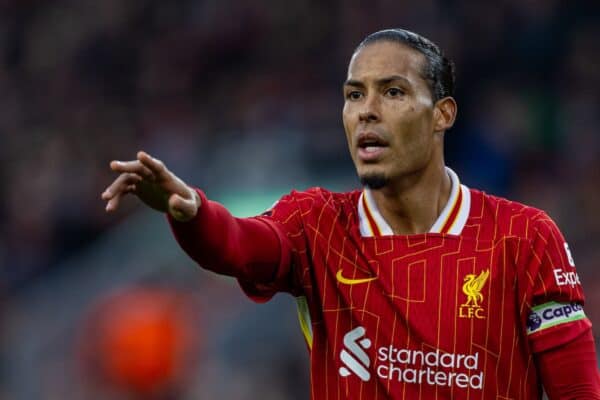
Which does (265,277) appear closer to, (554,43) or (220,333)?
(220,333)

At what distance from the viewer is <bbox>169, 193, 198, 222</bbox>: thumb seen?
3.07 metres

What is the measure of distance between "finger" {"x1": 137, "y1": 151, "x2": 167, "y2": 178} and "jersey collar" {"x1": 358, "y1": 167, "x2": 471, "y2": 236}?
0.98 m

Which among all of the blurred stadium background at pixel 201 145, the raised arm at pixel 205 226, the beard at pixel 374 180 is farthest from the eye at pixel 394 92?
the blurred stadium background at pixel 201 145

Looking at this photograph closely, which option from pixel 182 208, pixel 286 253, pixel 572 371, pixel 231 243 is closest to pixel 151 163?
pixel 182 208

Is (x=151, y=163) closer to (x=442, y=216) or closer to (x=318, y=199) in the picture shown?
(x=318, y=199)

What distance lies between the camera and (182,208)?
3.11 m

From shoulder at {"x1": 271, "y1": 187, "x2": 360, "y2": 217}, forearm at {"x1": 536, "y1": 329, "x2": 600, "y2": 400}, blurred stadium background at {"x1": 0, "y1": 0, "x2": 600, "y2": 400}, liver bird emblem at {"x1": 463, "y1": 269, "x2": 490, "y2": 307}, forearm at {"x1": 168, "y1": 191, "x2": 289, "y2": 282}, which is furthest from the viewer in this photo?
blurred stadium background at {"x1": 0, "y1": 0, "x2": 600, "y2": 400}

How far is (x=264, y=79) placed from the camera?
9750mm

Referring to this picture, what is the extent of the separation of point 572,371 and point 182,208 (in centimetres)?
128

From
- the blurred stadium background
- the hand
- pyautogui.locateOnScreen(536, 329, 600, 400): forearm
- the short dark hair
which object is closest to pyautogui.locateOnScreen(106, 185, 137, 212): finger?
the hand

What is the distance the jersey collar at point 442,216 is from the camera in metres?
3.76

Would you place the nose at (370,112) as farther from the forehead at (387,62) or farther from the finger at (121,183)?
the finger at (121,183)

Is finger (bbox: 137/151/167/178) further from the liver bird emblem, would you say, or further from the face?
the liver bird emblem

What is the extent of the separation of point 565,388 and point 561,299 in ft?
0.87
